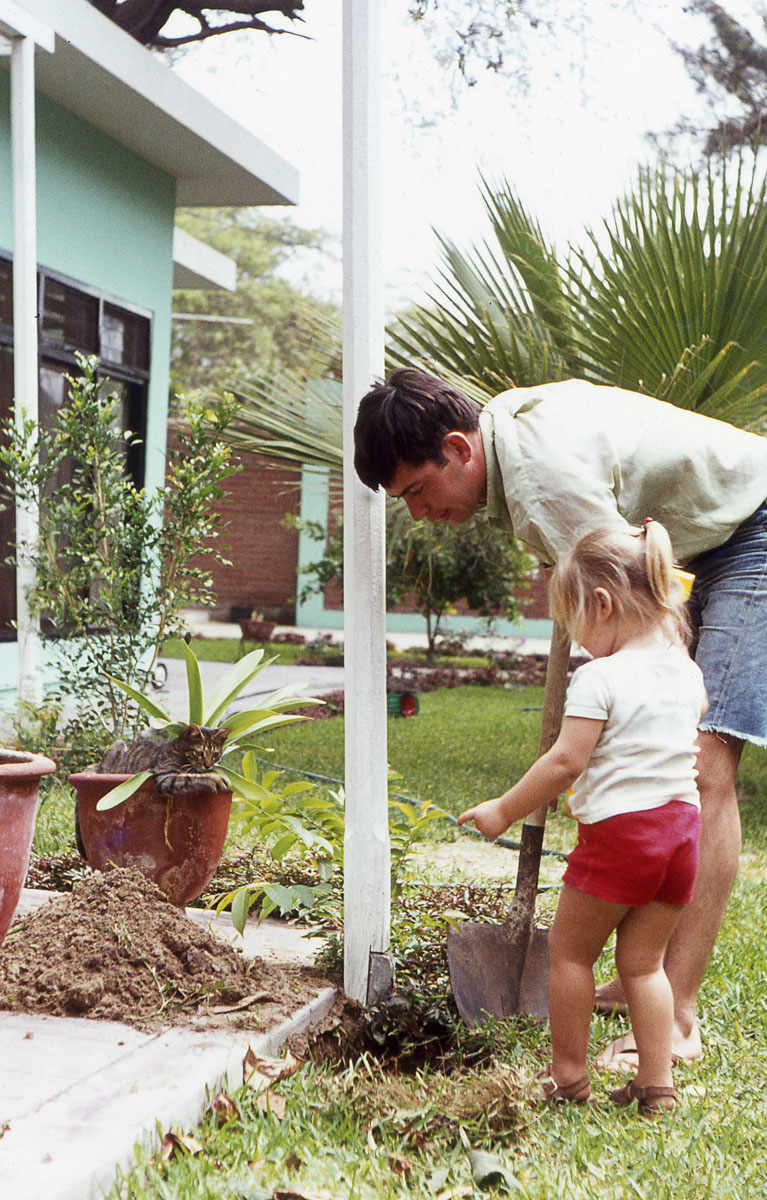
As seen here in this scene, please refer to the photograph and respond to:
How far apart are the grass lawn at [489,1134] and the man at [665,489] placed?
0.19 meters

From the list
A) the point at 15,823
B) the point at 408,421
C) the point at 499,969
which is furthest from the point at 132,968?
the point at 408,421

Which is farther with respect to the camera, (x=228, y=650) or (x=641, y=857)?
(x=228, y=650)

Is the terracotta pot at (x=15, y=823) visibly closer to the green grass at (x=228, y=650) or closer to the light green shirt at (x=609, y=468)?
the light green shirt at (x=609, y=468)

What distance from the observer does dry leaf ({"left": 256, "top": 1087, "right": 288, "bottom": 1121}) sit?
2.05 meters

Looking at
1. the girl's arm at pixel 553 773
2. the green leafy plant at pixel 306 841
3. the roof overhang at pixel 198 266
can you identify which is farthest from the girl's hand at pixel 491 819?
the roof overhang at pixel 198 266

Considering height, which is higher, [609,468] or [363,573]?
[609,468]

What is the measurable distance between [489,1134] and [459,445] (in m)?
1.28

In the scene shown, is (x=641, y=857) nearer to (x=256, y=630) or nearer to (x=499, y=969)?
(x=499, y=969)

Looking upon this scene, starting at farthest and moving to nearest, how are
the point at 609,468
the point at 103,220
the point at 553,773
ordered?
1. the point at 103,220
2. the point at 609,468
3. the point at 553,773

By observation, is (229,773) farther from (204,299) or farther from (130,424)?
(204,299)

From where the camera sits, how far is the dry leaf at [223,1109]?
2002 mm

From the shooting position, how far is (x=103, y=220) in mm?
7770

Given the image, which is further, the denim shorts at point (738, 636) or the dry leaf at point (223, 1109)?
the denim shorts at point (738, 636)

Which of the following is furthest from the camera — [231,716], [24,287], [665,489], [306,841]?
[24,287]
